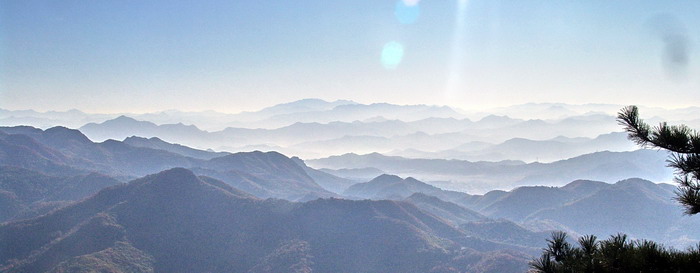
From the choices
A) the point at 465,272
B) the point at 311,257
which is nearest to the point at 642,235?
the point at 465,272

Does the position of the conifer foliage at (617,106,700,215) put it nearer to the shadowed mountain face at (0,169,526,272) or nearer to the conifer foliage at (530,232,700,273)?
the conifer foliage at (530,232,700,273)

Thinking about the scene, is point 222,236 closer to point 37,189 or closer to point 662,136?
point 37,189

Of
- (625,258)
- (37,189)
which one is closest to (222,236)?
(37,189)

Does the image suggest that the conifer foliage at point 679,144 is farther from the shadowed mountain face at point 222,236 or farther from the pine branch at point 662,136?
the shadowed mountain face at point 222,236

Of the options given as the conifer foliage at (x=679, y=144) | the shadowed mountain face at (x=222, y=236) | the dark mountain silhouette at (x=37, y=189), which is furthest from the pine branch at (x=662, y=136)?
the dark mountain silhouette at (x=37, y=189)

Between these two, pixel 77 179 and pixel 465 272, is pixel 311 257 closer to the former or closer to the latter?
pixel 465 272

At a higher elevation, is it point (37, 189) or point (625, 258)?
point (625, 258)

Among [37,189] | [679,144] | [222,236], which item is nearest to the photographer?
[679,144]

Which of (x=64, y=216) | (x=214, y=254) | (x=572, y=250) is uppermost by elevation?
(x=572, y=250)
